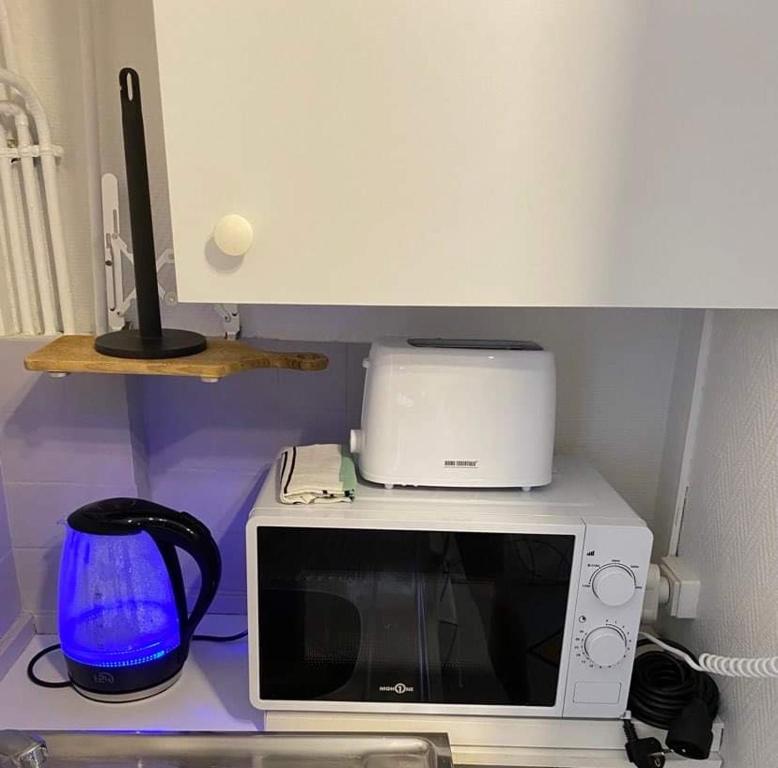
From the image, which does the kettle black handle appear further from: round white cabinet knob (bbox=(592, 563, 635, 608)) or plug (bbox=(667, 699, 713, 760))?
plug (bbox=(667, 699, 713, 760))

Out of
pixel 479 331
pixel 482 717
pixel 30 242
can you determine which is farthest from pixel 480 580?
pixel 30 242

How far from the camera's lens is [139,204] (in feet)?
2.74

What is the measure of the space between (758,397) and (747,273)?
0.70 feet

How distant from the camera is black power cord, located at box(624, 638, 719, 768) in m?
0.79

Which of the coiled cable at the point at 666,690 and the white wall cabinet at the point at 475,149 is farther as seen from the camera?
the coiled cable at the point at 666,690

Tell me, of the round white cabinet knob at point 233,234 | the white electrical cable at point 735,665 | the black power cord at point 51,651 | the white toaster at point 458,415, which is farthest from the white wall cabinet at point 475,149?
the black power cord at point 51,651

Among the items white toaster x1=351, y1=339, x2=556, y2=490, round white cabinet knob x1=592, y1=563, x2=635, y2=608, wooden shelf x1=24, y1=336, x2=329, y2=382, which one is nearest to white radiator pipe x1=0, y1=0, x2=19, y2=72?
wooden shelf x1=24, y1=336, x2=329, y2=382

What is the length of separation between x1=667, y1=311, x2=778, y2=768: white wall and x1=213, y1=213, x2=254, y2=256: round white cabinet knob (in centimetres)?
59

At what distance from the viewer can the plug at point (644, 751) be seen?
0.79 meters

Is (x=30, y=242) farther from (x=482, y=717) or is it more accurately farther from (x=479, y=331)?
(x=482, y=717)

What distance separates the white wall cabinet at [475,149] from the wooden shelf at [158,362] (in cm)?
19

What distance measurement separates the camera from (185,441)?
3.47 ft

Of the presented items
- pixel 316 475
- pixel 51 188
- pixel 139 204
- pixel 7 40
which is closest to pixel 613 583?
pixel 316 475

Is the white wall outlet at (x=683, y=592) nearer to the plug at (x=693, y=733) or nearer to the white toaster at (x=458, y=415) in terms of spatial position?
the plug at (x=693, y=733)
